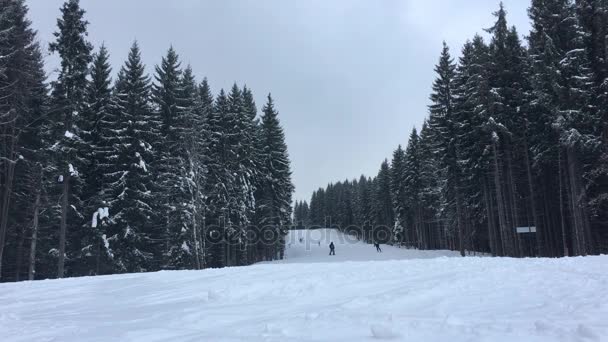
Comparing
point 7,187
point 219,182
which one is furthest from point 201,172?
point 7,187

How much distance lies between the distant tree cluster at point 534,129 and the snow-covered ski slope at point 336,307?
12.8 m

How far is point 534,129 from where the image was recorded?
84.1 ft

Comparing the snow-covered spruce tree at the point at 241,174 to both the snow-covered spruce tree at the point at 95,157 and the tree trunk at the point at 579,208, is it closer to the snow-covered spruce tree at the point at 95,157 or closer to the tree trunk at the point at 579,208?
the snow-covered spruce tree at the point at 95,157

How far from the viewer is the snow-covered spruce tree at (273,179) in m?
43.8

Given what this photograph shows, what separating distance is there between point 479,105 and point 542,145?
4.77 meters

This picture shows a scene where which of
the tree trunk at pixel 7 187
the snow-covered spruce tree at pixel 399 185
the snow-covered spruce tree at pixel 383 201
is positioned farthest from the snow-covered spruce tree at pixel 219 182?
the snow-covered spruce tree at pixel 383 201

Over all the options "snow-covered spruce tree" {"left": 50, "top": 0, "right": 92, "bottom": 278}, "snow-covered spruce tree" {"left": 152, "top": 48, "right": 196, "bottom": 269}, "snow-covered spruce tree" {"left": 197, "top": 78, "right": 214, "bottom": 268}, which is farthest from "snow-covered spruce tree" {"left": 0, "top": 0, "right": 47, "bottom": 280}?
"snow-covered spruce tree" {"left": 197, "top": 78, "right": 214, "bottom": 268}

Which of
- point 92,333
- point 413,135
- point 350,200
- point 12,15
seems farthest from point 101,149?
point 350,200

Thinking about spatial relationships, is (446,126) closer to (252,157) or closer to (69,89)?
(252,157)

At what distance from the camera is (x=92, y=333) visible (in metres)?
5.98

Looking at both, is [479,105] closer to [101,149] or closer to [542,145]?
[542,145]

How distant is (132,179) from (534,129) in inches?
1090

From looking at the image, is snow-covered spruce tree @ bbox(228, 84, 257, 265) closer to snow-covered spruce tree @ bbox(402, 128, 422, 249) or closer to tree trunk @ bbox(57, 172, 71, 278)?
tree trunk @ bbox(57, 172, 71, 278)

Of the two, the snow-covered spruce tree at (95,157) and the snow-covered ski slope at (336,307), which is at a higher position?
the snow-covered spruce tree at (95,157)
